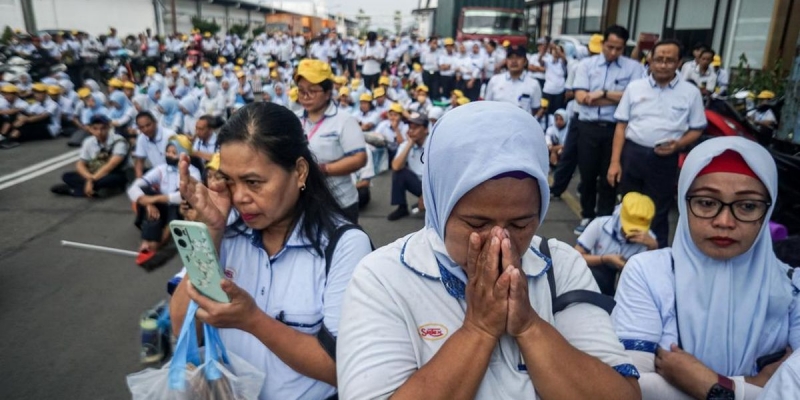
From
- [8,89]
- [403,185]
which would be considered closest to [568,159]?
[403,185]

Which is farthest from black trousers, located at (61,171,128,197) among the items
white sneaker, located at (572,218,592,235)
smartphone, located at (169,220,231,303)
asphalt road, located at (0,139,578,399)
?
smartphone, located at (169,220,231,303)

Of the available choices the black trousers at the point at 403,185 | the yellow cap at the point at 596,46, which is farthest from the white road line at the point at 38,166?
the yellow cap at the point at 596,46

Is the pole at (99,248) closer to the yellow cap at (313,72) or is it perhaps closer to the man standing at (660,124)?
the yellow cap at (313,72)

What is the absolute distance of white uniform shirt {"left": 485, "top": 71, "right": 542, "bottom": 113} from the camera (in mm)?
7473

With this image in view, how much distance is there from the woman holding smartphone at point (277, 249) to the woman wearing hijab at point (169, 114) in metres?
9.36

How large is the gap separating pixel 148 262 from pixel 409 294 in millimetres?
4472

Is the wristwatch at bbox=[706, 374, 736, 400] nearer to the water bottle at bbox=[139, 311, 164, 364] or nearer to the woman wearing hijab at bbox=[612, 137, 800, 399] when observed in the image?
the woman wearing hijab at bbox=[612, 137, 800, 399]

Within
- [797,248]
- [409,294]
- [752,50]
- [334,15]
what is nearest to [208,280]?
[409,294]

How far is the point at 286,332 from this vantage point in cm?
140

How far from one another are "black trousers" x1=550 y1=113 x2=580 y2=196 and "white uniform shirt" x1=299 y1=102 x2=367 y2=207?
2837 millimetres

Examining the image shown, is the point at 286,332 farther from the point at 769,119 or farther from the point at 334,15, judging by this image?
the point at 334,15

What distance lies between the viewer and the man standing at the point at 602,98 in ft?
Answer: 16.2

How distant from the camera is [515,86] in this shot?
24.6 ft

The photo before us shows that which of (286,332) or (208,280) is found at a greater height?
(208,280)
